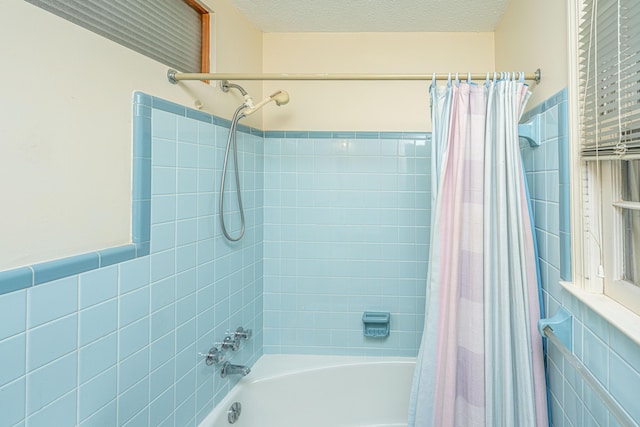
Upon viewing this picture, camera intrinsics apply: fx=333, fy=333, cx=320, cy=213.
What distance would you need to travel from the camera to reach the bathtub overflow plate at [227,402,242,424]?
1.67 m

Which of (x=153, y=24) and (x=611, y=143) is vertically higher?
(x=153, y=24)

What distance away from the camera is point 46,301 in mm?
845

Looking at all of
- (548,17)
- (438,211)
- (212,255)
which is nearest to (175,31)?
(212,255)

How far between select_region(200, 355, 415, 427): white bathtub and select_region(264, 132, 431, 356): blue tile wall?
0.35 ft

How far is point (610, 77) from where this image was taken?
0.88 m

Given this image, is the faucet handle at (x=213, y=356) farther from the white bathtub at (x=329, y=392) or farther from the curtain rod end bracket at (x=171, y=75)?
the curtain rod end bracket at (x=171, y=75)

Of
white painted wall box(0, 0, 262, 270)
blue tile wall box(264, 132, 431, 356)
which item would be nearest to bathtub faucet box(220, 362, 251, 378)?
blue tile wall box(264, 132, 431, 356)

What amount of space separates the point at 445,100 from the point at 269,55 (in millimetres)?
1339

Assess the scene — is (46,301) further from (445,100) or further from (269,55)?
(269,55)

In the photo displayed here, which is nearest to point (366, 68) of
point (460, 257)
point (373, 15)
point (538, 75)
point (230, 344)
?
point (373, 15)

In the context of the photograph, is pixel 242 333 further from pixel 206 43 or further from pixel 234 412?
pixel 206 43

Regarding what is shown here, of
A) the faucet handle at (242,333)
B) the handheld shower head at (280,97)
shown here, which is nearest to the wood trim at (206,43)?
the handheld shower head at (280,97)

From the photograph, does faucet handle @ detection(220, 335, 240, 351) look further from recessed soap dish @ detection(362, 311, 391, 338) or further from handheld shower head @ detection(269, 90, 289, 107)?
handheld shower head @ detection(269, 90, 289, 107)

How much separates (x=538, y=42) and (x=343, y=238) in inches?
53.7
